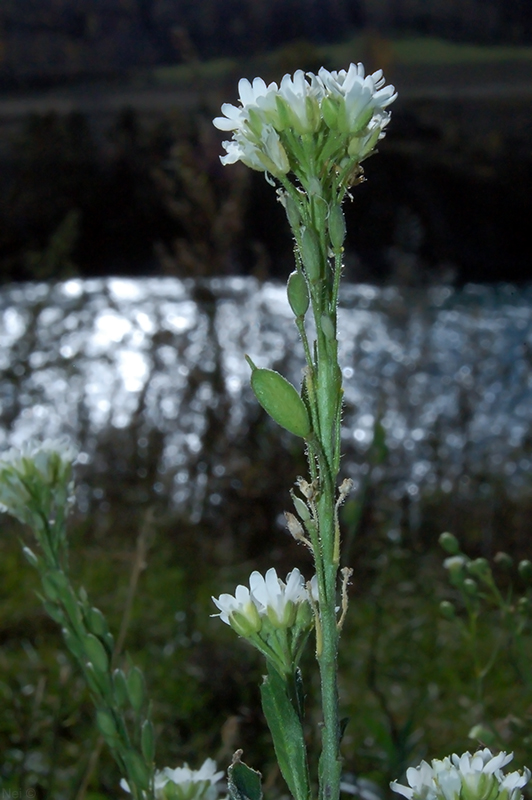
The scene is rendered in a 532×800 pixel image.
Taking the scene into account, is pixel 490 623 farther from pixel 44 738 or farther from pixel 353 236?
pixel 353 236

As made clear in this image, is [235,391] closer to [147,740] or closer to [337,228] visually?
[147,740]

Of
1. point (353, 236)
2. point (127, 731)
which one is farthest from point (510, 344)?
point (127, 731)

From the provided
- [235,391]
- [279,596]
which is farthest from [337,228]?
[235,391]

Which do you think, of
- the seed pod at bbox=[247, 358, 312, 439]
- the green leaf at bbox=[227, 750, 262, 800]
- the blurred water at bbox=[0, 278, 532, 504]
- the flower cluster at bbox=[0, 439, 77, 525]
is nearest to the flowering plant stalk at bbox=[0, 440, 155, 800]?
the flower cluster at bbox=[0, 439, 77, 525]

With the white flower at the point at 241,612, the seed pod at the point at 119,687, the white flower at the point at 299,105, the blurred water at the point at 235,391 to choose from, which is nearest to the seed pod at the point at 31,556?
the seed pod at the point at 119,687

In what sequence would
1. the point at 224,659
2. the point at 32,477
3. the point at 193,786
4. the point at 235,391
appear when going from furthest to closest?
the point at 235,391
the point at 224,659
the point at 32,477
the point at 193,786
